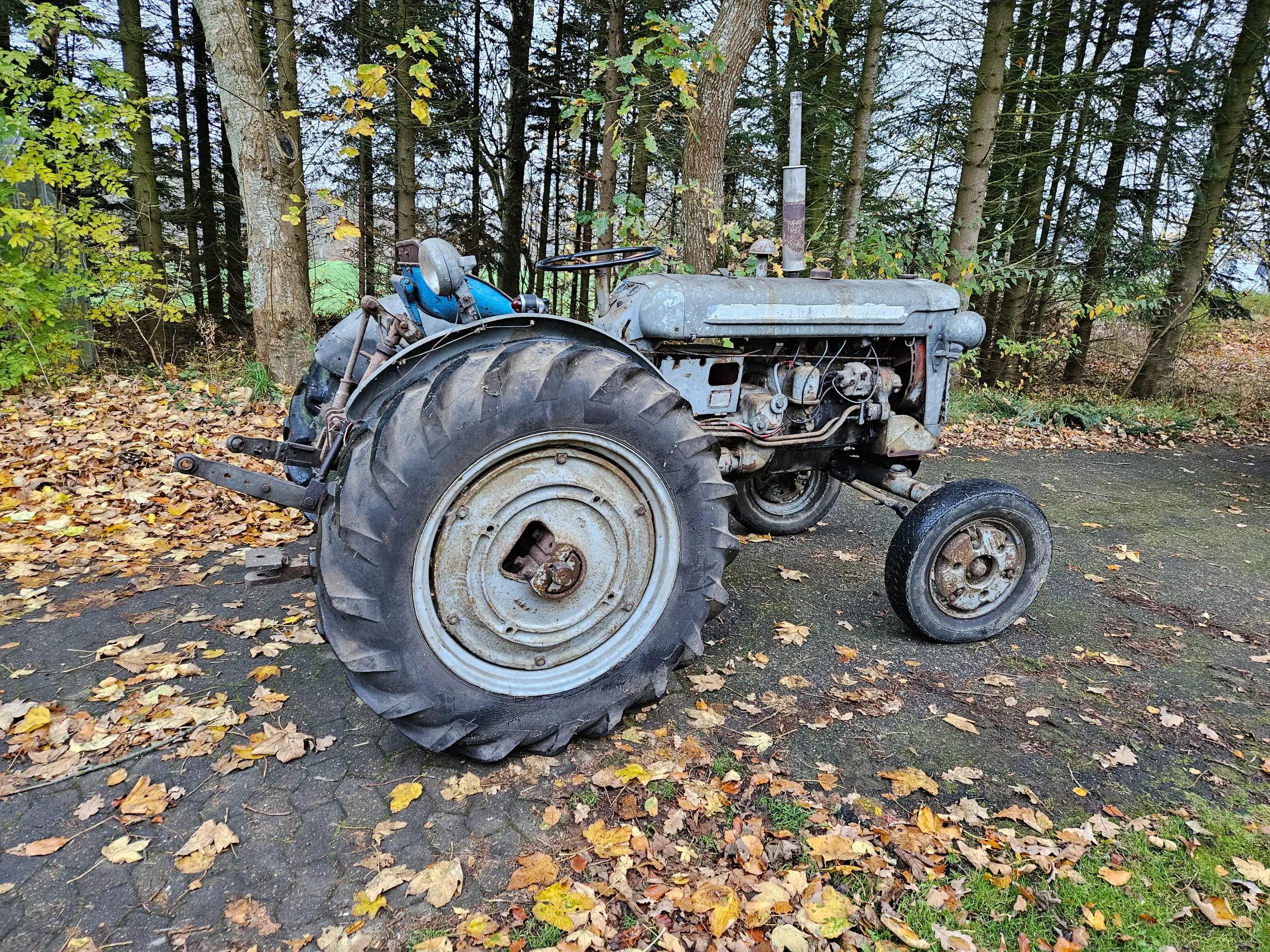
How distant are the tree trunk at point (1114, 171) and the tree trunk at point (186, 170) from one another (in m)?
13.7

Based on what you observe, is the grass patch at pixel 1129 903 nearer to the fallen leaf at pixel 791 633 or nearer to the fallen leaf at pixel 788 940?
the fallen leaf at pixel 788 940

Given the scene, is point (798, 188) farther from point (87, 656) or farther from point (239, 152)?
point (239, 152)

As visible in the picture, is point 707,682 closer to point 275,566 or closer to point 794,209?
point 275,566

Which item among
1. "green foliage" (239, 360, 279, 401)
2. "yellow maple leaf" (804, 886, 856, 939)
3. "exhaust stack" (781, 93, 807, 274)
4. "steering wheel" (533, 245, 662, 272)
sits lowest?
"yellow maple leaf" (804, 886, 856, 939)

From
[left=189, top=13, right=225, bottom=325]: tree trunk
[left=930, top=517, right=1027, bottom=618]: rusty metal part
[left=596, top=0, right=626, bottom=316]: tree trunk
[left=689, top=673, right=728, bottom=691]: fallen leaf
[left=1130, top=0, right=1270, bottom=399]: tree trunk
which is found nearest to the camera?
[left=689, top=673, right=728, bottom=691]: fallen leaf

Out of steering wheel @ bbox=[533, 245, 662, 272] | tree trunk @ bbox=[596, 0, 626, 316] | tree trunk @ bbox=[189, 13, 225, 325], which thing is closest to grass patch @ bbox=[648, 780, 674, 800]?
steering wheel @ bbox=[533, 245, 662, 272]

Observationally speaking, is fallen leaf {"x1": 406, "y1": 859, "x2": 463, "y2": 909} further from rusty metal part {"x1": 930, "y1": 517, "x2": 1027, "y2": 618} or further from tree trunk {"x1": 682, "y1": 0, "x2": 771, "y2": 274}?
tree trunk {"x1": 682, "y1": 0, "x2": 771, "y2": 274}

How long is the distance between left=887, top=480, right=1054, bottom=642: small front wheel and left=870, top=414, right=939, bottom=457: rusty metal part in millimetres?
497

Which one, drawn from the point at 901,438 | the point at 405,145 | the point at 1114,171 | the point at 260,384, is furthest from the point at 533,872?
the point at 1114,171

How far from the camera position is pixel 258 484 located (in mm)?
2326

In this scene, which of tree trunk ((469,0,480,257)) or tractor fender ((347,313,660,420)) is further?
tree trunk ((469,0,480,257))

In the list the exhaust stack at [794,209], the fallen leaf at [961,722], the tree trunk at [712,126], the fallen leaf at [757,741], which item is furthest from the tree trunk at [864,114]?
the fallen leaf at [757,741]

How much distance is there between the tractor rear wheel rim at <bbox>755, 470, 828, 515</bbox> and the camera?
4.41m

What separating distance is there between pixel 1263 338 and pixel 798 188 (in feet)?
58.0
